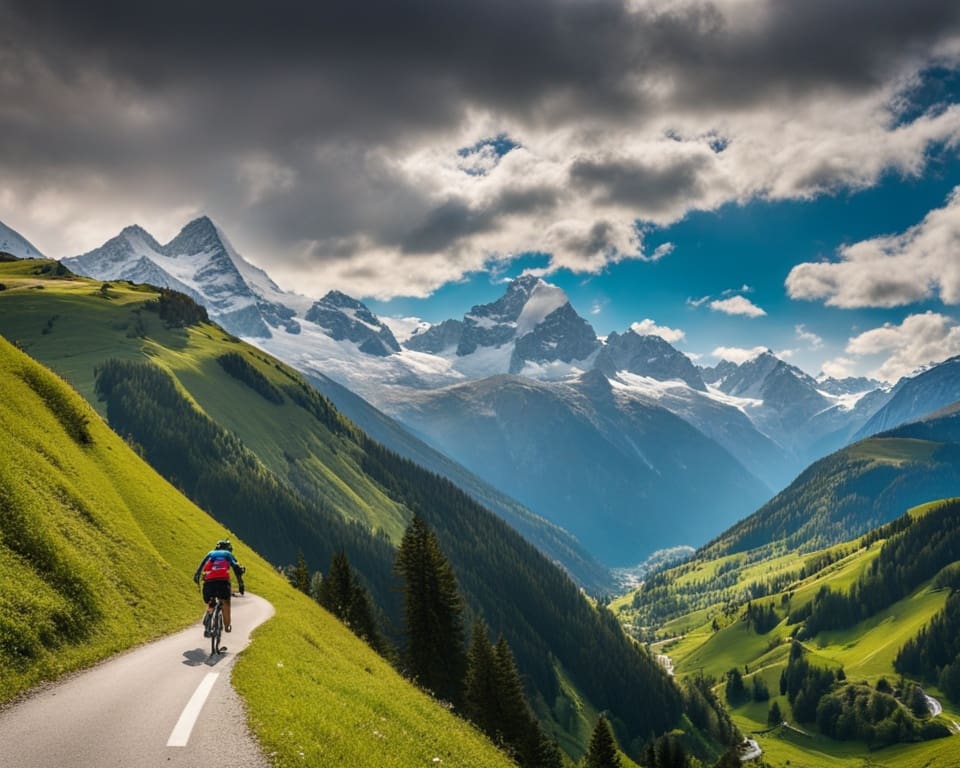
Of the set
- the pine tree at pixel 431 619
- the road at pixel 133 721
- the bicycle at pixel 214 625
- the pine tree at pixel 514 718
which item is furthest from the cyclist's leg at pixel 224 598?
the pine tree at pixel 514 718

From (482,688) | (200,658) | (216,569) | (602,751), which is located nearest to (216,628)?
(200,658)

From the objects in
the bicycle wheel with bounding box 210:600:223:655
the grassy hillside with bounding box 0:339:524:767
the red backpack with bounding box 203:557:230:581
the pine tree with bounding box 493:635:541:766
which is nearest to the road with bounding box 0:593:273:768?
the grassy hillside with bounding box 0:339:524:767

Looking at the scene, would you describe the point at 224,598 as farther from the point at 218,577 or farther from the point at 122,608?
the point at 122,608

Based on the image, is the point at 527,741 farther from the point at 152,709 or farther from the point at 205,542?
the point at 152,709

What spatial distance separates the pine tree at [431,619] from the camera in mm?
63031

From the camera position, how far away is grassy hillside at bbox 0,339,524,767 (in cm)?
2072

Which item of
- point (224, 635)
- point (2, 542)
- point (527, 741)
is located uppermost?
point (2, 542)

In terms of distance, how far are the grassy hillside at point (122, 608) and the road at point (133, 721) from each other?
77cm

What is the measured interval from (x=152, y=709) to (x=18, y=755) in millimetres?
4250

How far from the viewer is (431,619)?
2500 inches

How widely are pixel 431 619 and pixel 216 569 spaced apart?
3757 centimetres

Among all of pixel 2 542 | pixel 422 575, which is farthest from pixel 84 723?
pixel 422 575

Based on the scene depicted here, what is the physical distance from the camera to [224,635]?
32.7m

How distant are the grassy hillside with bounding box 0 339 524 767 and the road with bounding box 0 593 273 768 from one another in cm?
77
